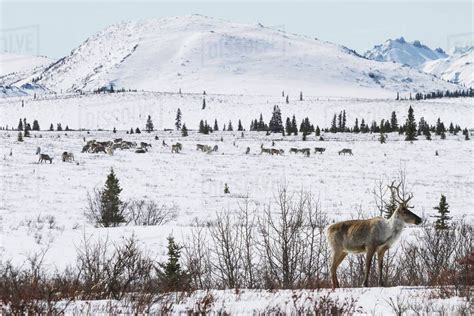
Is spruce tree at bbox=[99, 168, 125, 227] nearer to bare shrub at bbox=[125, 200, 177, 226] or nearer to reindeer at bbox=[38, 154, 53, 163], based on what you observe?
A: bare shrub at bbox=[125, 200, 177, 226]

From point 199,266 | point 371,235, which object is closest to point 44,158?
point 199,266

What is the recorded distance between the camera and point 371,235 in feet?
34.7

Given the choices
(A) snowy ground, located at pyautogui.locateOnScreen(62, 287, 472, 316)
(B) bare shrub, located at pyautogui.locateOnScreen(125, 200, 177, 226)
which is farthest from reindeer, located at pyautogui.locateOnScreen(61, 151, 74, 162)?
(A) snowy ground, located at pyautogui.locateOnScreen(62, 287, 472, 316)

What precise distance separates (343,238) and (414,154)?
45.6 metres

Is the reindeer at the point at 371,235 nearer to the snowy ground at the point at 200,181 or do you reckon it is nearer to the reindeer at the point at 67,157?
the snowy ground at the point at 200,181

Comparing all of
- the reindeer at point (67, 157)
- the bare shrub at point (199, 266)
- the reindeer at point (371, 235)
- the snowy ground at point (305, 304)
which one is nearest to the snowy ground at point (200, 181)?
the snowy ground at point (305, 304)

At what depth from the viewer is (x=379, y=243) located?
10.5 m

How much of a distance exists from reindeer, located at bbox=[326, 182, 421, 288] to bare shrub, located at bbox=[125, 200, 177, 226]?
53.3 ft

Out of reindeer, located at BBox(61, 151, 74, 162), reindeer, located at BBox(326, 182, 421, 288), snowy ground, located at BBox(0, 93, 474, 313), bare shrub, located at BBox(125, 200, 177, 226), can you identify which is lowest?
bare shrub, located at BBox(125, 200, 177, 226)

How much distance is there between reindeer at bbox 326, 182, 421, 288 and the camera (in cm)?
1055

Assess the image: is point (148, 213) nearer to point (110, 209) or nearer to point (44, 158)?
point (110, 209)

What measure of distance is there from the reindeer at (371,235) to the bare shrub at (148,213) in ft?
53.3

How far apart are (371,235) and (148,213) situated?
59.5 feet

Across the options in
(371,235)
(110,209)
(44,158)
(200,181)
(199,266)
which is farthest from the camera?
(44,158)
